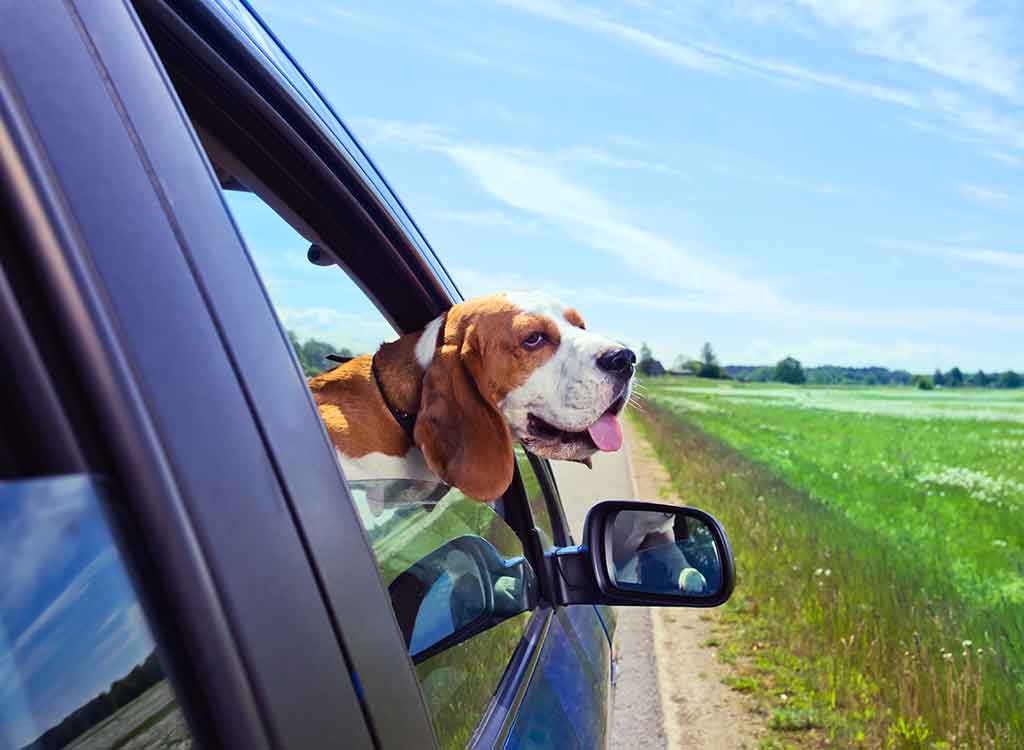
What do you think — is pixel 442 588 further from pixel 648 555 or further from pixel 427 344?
pixel 427 344

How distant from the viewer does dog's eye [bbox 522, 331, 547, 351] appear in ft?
10.8

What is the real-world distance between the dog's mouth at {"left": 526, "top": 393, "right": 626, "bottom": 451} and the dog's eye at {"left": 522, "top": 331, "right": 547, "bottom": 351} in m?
0.21

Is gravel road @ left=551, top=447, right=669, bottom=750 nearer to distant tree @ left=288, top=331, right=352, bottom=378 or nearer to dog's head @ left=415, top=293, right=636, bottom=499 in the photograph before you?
dog's head @ left=415, top=293, right=636, bottom=499

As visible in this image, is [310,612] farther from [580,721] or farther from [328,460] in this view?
[580,721]

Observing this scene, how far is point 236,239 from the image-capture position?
105cm

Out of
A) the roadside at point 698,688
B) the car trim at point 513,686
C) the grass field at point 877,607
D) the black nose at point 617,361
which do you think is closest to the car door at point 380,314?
the car trim at point 513,686

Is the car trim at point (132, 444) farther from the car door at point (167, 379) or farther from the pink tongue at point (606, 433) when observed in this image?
the pink tongue at point (606, 433)

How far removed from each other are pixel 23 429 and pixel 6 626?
0.14m

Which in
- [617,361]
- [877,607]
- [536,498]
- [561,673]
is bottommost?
[877,607]

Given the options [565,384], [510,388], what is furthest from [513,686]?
[565,384]

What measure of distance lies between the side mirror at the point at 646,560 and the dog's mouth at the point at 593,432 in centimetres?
71

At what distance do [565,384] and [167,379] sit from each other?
2.52 metres

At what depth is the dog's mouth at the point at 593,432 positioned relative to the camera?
10.8 feet

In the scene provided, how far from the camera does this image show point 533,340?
3.32 metres
